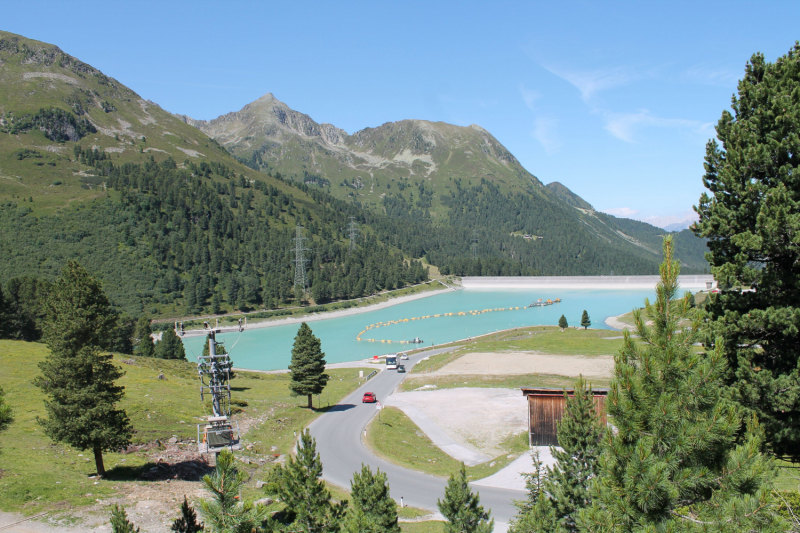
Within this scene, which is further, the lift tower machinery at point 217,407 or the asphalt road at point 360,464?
the asphalt road at point 360,464

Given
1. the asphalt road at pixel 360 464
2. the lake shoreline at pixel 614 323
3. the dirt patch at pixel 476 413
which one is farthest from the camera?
the lake shoreline at pixel 614 323

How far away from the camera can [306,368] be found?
3772 cm

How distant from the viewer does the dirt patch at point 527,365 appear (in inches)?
2032

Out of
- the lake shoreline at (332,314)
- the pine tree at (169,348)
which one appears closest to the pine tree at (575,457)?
the pine tree at (169,348)

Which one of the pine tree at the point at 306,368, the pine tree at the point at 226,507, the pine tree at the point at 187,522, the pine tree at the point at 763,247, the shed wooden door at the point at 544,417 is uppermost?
the pine tree at the point at 763,247

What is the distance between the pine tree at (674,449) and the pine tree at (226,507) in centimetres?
465

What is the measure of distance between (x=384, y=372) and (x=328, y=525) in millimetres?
47727

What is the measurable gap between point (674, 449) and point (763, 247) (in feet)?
22.3

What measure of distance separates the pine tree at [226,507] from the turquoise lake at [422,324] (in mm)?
56733

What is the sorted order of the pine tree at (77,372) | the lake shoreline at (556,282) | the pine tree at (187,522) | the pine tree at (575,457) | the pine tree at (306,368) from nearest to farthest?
the pine tree at (187,522)
the pine tree at (575,457)
the pine tree at (77,372)
the pine tree at (306,368)
the lake shoreline at (556,282)

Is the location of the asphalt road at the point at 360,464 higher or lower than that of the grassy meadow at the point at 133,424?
lower

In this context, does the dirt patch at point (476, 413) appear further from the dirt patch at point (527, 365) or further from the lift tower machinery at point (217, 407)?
the lift tower machinery at point (217, 407)

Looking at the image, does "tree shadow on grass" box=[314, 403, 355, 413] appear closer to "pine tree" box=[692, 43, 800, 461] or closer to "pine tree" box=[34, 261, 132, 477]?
"pine tree" box=[34, 261, 132, 477]

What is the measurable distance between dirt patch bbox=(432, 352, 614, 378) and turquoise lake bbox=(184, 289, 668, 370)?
74.0 feet
